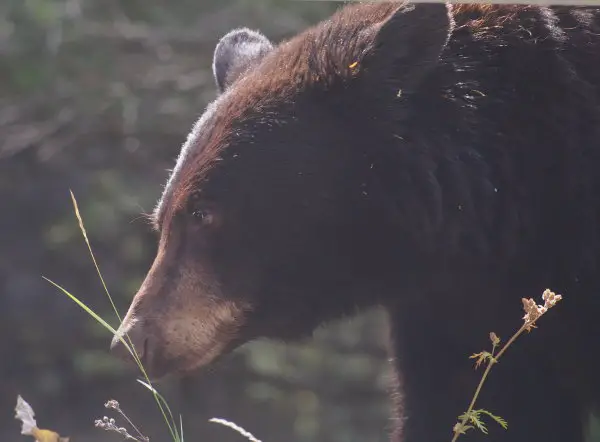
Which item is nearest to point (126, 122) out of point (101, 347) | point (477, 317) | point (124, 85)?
point (124, 85)

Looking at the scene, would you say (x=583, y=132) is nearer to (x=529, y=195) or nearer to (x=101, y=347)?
(x=529, y=195)

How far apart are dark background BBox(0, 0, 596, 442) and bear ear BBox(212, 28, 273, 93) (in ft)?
3.89

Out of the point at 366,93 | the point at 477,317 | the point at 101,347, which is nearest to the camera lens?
the point at 366,93

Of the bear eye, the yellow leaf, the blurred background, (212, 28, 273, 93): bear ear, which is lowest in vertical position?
the blurred background

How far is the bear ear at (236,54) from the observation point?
11.0ft

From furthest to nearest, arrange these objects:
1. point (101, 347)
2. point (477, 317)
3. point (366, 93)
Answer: point (101, 347) → point (477, 317) → point (366, 93)

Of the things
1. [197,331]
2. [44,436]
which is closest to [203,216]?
[197,331]

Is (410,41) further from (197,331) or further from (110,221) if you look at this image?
(110,221)

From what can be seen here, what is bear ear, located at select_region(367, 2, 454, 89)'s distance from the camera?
2.73m

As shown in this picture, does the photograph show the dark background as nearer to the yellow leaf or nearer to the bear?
the bear

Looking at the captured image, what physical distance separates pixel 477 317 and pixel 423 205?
454mm

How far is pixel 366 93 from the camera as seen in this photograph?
9.46 ft

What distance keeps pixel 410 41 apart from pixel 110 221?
2.41 metres

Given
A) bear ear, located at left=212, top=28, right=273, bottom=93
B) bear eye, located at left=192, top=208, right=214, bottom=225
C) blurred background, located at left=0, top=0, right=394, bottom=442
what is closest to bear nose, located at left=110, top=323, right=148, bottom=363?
bear eye, located at left=192, top=208, right=214, bottom=225
